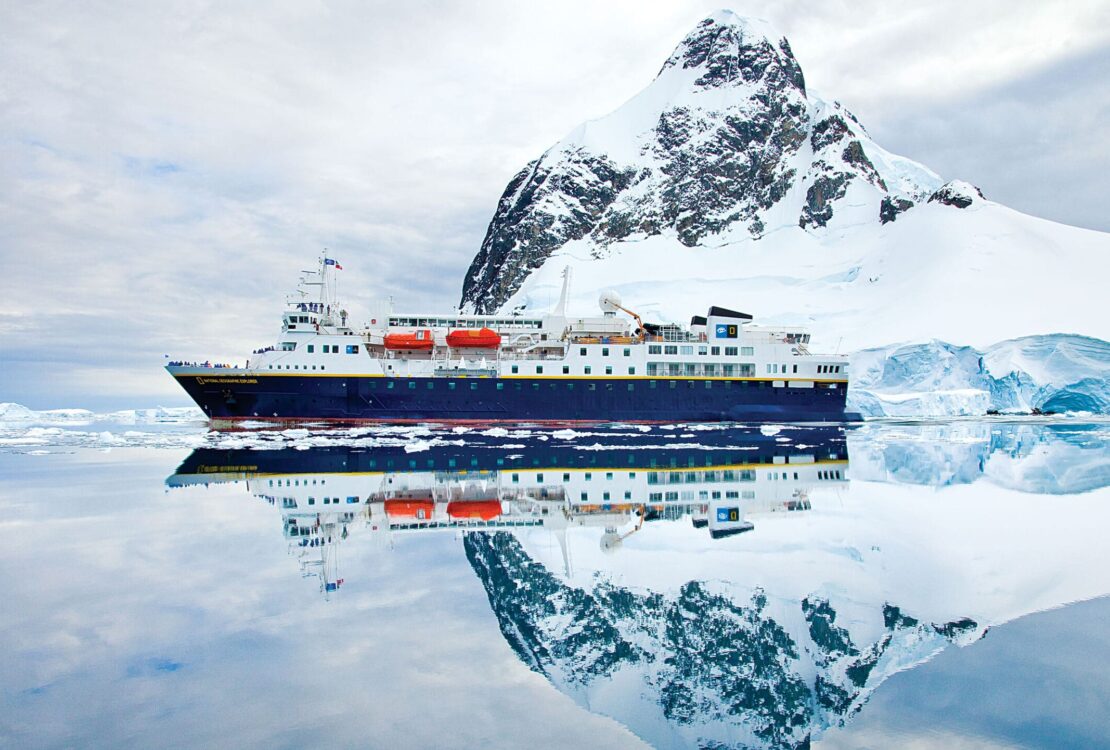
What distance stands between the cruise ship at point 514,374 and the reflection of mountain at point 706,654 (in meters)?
32.6

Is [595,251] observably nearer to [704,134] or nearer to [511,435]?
[704,134]

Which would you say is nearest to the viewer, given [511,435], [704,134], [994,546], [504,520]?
[994,546]

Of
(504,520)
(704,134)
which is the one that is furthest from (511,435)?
→ (704,134)

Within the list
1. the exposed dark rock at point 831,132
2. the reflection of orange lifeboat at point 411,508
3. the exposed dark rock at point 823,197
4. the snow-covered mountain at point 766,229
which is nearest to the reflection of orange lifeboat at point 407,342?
the reflection of orange lifeboat at point 411,508

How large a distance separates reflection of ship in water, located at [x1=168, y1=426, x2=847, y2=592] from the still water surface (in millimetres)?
156

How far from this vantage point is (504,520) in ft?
43.3

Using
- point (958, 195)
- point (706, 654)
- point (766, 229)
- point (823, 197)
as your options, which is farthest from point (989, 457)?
point (823, 197)

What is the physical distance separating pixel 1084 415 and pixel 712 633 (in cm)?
6323

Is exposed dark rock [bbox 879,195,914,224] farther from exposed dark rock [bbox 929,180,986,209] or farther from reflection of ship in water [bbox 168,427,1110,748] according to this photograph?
reflection of ship in water [bbox 168,427,1110,748]

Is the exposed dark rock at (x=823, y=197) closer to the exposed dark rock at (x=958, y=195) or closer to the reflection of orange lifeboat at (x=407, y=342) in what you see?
the exposed dark rock at (x=958, y=195)

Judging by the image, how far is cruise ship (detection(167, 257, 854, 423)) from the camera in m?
40.2

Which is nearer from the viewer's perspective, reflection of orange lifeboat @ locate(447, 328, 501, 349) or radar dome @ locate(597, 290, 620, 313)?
reflection of orange lifeboat @ locate(447, 328, 501, 349)

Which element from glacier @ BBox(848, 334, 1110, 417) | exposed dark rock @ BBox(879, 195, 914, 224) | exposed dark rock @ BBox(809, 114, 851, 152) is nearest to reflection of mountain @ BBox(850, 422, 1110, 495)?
glacier @ BBox(848, 334, 1110, 417)

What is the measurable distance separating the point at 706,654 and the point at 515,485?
11018 millimetres
